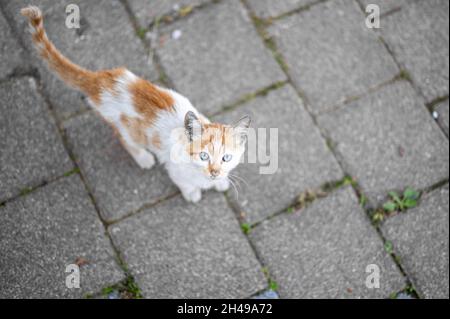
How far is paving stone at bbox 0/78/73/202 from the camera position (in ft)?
7.77

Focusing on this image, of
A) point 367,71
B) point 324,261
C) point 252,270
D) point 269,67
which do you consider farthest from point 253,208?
point 367,71

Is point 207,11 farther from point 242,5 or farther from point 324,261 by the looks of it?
point 324,261

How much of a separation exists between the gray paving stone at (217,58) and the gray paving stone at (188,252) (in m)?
0.69

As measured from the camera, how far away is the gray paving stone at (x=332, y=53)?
8.75 feet

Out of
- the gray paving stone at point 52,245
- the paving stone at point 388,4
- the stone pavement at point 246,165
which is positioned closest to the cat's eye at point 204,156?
the stone pavement at point 246,165

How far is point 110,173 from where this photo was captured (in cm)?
243

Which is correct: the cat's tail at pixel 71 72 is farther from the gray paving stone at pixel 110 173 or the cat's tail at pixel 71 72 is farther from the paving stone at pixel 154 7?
the paving stone at pixel 154 7

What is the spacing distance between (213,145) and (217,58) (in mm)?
1019

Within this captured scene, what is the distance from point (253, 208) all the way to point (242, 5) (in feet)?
4.49

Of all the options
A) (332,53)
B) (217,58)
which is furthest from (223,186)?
(332,53)

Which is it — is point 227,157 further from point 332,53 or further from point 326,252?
point 332,53

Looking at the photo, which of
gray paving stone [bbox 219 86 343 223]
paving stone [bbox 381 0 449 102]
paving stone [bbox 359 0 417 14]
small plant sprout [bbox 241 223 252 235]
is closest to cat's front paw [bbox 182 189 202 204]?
gray paving stone [bbox 219 86 343 223]

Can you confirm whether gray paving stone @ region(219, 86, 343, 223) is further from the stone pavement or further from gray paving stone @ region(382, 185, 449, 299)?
gray paving stone @ region(382, 185, 449, 299)

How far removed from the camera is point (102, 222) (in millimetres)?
2350
